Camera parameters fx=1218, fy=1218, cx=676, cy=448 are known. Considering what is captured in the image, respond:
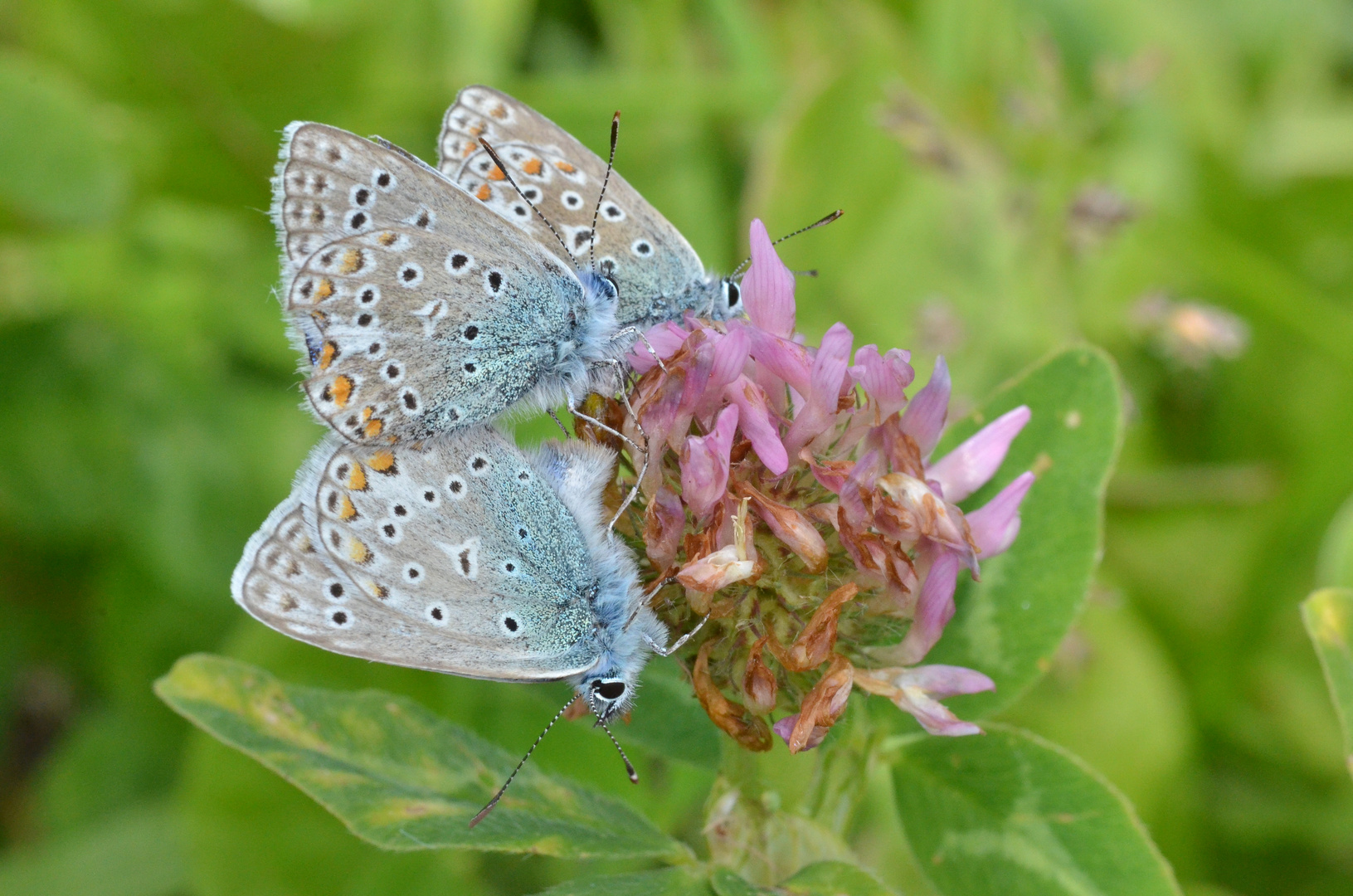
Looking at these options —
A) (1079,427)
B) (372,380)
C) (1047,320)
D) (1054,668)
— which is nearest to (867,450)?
(1079,427)

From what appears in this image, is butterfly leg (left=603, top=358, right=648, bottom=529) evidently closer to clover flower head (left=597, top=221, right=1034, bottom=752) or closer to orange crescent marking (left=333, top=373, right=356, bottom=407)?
clover flower head (left=597, top=221, right=1034, bottom=752)

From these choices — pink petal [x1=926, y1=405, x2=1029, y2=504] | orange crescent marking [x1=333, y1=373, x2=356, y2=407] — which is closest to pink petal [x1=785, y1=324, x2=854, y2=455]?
pink petal [x1=926, y1=405, x2=1029, y2=504]

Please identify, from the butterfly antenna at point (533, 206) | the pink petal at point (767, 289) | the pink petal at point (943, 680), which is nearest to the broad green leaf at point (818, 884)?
the pink petal at point (943, 680)

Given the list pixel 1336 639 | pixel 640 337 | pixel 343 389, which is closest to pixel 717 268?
pixel 640 337

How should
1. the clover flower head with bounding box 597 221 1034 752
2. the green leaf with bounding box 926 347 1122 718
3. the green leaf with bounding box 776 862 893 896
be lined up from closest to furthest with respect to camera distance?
the green leaf with bounding box 776 862 893 896 → the clover flower head with bounding box 597 221 1034 752 → the green leaf with bounding box 926 347 1122 718

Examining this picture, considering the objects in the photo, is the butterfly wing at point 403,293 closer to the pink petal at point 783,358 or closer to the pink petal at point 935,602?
the pink petal at point 783,358

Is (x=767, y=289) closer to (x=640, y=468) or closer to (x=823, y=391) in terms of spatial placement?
(x=823, y=391)

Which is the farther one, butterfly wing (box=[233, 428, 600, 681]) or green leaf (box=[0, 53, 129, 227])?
green leaf (box=[0, 53, 129, 227])
